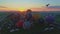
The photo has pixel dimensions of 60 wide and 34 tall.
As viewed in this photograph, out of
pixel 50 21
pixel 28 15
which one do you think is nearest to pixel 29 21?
pixel 28 15

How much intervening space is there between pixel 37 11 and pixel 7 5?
1.52 ft

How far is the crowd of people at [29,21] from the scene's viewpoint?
1520cm

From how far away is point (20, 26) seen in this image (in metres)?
15.2

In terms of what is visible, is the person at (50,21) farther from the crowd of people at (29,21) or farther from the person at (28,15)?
the person at (28,15)

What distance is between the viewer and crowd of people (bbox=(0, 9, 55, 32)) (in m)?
15.2

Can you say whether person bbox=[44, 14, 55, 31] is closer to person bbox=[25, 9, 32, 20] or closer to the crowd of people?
the crowd of people

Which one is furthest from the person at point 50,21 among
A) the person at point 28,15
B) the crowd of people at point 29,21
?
the person at point 28,15

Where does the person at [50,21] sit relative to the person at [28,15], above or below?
below

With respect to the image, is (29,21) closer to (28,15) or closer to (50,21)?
(28,15)

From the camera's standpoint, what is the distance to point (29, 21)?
1522cm

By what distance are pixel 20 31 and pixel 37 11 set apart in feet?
1.30

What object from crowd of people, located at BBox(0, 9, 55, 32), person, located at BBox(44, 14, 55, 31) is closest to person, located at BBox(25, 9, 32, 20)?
crowd of people, located at BBox(0, 9, 55, 32)

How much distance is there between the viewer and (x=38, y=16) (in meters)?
15.2

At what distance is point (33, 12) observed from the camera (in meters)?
15.2
